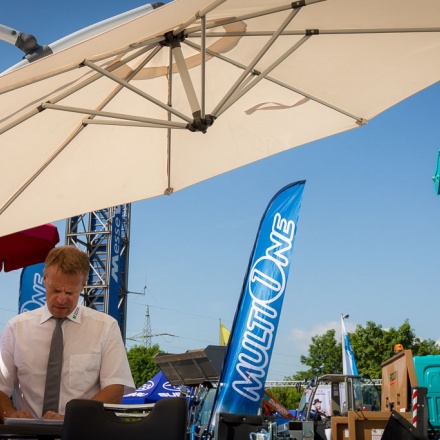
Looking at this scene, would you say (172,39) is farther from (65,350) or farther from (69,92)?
(65,350)

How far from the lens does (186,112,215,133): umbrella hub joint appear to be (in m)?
4.52

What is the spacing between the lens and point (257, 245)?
33.1 ft

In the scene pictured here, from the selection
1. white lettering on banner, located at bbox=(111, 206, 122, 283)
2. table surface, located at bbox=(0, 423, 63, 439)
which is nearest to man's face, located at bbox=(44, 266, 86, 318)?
table surface, located at bbox=(0, 423, 63, 439)

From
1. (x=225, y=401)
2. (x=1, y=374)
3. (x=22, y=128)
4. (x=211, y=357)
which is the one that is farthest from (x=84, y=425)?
(x=211, y=357)

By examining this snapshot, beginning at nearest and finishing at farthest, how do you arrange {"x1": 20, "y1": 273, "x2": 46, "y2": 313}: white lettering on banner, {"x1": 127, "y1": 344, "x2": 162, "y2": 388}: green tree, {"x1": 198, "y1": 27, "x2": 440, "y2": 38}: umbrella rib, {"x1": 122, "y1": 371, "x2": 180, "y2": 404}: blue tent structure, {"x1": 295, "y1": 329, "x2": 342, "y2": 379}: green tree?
{"x1": 198, "y1": 27, "x2": 440, "y2": 38}: umbrella rib, {"x1": 20, "y1": 273, "x2": 46, "y2": 313}: white lettering on banner, {"x1": 122, "y1": 371, "x2": 180, "y2": 404}: blue tent structure, {"x1": 127, "y1": 344, "x2": 162, "y2": 388}: green tree, {"x1": 295, "y1": 329, "x2": 342, "y2": 379}: green tree

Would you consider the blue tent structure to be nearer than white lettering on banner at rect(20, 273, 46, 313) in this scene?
No

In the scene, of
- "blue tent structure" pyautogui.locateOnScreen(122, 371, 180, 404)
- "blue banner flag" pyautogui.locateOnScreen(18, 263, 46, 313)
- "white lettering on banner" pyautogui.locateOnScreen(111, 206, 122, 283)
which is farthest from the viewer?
"white lettering on banner" pyautogui.locateOnScreen(111, 206, 122, 283)

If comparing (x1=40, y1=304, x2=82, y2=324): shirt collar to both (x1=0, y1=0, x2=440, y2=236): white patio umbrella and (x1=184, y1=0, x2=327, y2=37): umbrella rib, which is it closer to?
(x1=0, y1=0, x2=440, y2=236): white patio umbrella

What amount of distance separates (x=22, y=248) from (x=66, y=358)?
3.84 meters

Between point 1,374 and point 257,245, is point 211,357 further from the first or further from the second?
point 1,374

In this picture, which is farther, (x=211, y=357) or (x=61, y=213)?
(x=211, y=357)

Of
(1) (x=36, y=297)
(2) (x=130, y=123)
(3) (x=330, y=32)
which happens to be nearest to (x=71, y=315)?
(2) (x=130, y=123)

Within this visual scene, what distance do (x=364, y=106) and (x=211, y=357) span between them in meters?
6.06

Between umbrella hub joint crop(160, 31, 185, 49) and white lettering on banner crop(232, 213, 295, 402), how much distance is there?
550cm
